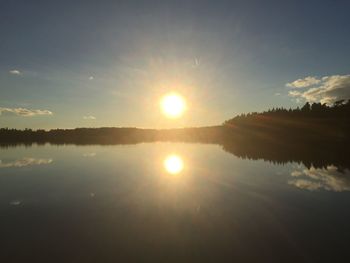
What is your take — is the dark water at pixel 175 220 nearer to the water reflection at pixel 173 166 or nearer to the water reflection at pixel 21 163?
the water reflection at pixel 173 166

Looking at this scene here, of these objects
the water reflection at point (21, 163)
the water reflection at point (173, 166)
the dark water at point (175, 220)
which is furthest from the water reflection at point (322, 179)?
the water reflection at point (21, 163)

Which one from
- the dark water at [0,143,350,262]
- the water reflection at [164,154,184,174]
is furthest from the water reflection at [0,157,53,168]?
the water reflection at [164,154,184,174]

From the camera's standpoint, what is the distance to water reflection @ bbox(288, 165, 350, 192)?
3303cm

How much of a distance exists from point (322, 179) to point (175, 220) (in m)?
23.9

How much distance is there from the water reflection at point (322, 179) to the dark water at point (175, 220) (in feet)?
0.36

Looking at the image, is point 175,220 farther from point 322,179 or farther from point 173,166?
point 173,166

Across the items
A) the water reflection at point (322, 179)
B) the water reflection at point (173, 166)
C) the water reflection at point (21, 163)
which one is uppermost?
the water reflection at point (21, 163)

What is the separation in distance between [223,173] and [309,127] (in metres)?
117

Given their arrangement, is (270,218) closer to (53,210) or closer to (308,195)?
(308,195)

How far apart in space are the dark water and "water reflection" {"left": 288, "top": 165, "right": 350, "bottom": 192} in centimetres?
11

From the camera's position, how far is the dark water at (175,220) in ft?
50.4

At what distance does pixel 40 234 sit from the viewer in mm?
18156

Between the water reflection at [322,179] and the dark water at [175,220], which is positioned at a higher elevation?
the dark water at [175,220]

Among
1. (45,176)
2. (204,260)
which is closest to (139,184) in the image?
(45,176)
